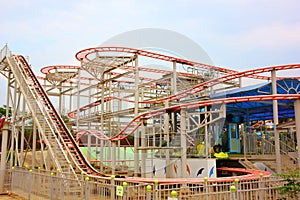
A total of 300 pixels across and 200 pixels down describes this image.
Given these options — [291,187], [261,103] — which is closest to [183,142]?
[291,187]

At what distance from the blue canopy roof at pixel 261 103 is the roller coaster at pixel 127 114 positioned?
111 centimetres

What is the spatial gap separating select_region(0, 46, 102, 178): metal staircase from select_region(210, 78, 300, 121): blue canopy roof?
341 inches

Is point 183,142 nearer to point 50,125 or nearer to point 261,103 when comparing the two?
point 50,125

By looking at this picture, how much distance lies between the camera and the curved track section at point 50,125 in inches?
527

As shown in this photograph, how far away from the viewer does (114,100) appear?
2270 centimetres

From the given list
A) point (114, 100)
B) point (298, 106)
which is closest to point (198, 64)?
point (114, 100)

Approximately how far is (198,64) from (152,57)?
149 inches

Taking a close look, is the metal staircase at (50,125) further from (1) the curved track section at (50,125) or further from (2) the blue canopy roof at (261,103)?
(2) the blue canopy roof at (261,103)

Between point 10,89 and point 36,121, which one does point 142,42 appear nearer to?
point 36,121

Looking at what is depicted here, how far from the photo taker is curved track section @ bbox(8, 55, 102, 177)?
13375 mm

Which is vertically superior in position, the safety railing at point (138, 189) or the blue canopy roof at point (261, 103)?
the blue canopy roof at point (261, 103)

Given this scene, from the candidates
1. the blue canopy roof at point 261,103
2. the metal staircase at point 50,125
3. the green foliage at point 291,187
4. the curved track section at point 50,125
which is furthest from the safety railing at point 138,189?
the blue canopy roof at point 261,103

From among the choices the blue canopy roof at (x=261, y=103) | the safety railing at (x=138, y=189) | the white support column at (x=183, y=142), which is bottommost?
the safety railing at (x=138, y=189)

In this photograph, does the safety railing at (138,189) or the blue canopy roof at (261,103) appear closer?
the safety railing at (138,189)
